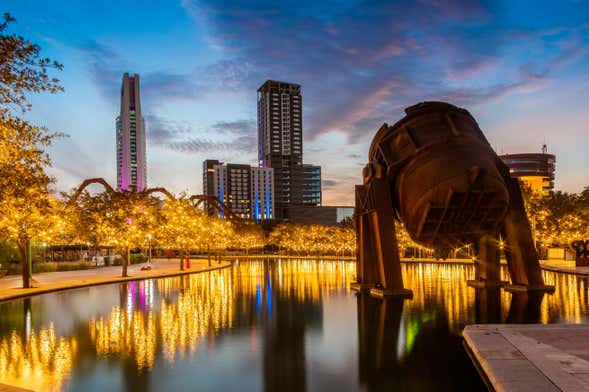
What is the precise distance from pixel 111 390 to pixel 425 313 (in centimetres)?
1333

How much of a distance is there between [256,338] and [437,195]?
11.0 meters

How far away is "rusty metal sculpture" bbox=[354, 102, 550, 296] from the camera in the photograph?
22.1 m

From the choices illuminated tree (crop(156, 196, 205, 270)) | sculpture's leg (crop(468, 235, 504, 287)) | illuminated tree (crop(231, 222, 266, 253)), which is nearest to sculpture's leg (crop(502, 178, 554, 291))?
sculpture's leg (crop(468, 235, 504, 287))

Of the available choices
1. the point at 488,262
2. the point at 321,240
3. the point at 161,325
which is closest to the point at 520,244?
the point at 488,262

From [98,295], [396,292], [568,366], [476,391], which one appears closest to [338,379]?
[476,391]

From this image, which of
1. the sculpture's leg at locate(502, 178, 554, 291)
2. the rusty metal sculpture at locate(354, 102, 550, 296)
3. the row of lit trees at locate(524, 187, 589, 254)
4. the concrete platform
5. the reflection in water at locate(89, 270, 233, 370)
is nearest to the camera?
the concrete platform

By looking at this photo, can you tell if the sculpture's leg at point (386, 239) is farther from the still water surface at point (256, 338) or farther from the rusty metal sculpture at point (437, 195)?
the still water surface at point (256, 338)

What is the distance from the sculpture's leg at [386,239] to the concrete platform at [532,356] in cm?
933

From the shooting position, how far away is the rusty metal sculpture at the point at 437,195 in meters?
22.1

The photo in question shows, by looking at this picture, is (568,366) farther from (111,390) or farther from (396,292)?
(396,292)

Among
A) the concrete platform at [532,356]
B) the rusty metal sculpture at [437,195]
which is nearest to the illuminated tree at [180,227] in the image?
the rusty metal sculpture at [437,195]

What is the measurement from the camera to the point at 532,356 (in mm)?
11062

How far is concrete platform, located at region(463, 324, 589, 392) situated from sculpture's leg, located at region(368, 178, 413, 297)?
9.33 metres

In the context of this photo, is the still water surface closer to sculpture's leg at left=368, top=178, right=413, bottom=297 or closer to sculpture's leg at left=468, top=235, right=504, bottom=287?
sculpture's leg at left=368, top=178, right=413, bottom=297
